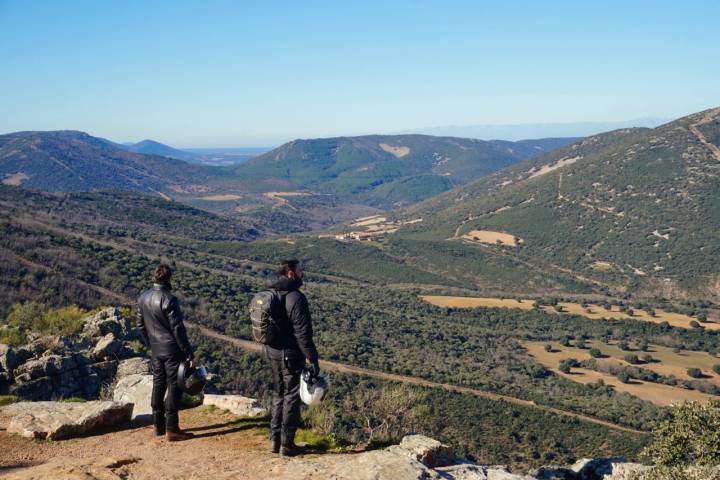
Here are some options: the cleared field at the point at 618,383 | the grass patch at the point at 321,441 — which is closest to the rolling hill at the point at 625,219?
the cleared field at the point at 618,383

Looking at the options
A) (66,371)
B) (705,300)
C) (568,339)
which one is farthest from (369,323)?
(705,300)

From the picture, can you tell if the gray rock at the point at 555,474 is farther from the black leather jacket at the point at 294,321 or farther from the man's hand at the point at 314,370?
the black leather jacket at the point at 294,321

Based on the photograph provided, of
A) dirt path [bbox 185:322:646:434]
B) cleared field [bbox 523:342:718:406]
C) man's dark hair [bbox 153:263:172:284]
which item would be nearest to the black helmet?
man's dark hair [bbox 153:263:172:284]

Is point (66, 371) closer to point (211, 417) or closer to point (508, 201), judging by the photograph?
point (211, 417)

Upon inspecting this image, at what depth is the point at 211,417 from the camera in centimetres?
996

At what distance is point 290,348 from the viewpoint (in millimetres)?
7324

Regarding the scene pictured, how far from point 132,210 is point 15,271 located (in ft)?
262

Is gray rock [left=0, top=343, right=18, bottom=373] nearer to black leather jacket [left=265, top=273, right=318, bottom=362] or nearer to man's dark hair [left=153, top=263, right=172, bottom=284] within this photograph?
man's dark hair [left=153, top=263, right=172, bottom=284]

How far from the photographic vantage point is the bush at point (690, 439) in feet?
39.4

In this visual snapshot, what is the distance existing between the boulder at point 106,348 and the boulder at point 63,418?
580cm

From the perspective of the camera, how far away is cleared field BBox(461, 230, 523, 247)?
106 meters

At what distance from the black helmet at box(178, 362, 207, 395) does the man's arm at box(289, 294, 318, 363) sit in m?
2.05

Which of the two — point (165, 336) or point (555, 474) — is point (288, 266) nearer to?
point (165, 336)

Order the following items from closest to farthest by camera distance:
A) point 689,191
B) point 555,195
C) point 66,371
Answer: point 66,371
point 689,191
point 555,195
